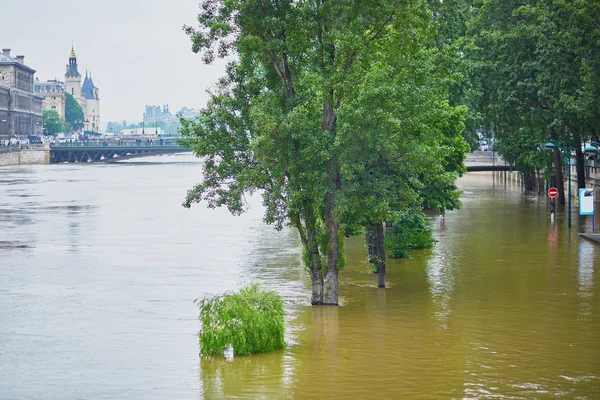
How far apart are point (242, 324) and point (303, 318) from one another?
5.07 meters

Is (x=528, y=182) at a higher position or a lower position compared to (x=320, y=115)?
lower

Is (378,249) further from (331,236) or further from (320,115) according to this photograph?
(320,115)

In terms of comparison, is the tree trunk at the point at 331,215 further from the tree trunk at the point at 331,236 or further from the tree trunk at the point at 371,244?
the tree trunk at the point at 371,244

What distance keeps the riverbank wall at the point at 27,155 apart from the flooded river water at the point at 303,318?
11393cm

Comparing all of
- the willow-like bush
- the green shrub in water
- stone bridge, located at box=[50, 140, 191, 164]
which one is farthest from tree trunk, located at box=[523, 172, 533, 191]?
stone bridge, located at box=[50, 140, 191, 164]

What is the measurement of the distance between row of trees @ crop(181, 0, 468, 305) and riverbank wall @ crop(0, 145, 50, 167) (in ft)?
462

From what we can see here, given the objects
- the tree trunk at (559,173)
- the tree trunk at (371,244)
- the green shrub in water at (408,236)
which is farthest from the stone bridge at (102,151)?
the tree trunk at (371,244)

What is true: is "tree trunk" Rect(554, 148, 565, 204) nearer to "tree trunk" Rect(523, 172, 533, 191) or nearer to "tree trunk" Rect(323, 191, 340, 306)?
"tree trunk" Rect(523, 172, 533, 191)

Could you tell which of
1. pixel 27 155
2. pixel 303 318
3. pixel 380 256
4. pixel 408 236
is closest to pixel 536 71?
pixel 408 236

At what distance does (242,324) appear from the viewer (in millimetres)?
24297

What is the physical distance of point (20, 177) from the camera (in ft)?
416

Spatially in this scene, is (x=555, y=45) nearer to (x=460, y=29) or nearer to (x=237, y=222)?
(x=460, y=29)

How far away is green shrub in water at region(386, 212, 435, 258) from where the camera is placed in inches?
1635

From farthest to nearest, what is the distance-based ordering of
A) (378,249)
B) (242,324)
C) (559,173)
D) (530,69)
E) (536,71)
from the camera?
(559,173) → (536,71) → (530,69) → (378,249) → (242,324)
